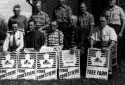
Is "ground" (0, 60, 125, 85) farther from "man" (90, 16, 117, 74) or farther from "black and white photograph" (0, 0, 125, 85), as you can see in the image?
"man" (90, 16, 117, 74)

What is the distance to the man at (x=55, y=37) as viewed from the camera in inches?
338

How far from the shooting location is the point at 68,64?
26.9 feet

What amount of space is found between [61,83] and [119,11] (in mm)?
2832

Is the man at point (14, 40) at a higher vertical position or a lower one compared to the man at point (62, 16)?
lower

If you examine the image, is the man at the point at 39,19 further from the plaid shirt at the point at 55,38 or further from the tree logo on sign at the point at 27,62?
the tree logo on sign at the point at 27,62

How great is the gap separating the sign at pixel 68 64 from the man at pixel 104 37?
621mm

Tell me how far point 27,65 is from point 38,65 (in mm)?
273

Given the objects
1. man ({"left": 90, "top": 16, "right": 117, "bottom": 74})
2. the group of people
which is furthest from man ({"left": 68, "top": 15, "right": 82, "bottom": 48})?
man ({"left": 90, "top": 16, "right": 117, "bottom": 74})

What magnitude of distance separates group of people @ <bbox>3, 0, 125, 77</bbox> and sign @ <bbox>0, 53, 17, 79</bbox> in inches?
10.3

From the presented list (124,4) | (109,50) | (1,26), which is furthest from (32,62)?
(1,26)

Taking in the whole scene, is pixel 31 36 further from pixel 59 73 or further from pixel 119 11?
pixel 119 11

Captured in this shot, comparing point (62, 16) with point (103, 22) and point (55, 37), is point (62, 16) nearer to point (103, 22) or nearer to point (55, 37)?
point (55, 37)

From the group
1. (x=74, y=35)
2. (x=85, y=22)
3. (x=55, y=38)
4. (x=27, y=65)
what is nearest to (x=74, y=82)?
(x=27, y=65)

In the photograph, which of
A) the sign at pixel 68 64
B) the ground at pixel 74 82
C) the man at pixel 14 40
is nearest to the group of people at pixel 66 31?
the man at pixel 14 40
